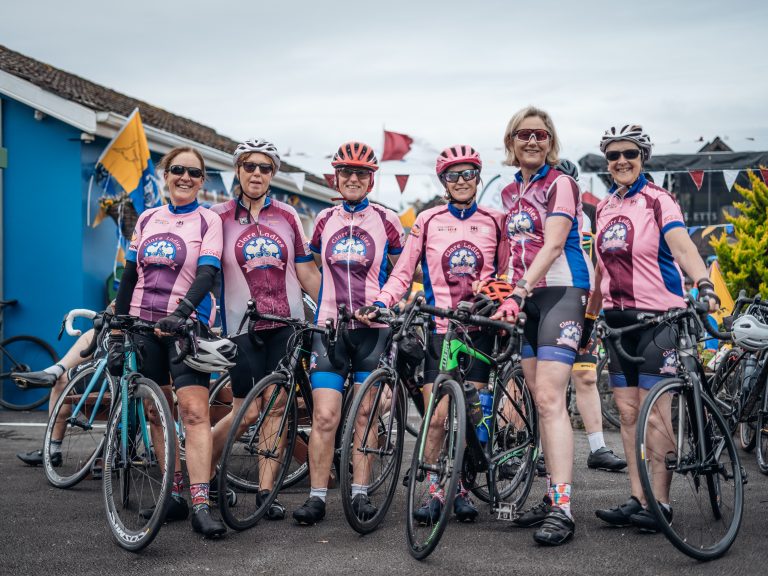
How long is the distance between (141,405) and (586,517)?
8.83 ft

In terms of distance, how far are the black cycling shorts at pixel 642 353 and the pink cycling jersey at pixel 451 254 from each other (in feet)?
2.59

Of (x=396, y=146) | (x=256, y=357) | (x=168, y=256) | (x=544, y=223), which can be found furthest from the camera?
(x=396, y=146)

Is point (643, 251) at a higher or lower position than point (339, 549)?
higher

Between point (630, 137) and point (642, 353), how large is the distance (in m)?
1.23

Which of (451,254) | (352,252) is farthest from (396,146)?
(451,254)

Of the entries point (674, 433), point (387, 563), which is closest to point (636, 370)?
point (674, 433)

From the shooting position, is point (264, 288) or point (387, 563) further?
point (264, 288)

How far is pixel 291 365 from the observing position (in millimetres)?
5477

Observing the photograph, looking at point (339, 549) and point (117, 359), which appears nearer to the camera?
point (339, 549)

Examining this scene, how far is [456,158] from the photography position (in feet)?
18.0

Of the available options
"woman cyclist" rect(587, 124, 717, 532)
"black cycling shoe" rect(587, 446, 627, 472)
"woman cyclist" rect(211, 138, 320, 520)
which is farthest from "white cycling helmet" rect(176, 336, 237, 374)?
"black cycling shoe" rect(587, 446, 627, 472)

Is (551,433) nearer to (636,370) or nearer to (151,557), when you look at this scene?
(636,370)

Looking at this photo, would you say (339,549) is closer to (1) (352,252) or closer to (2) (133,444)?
(2) (133,444)

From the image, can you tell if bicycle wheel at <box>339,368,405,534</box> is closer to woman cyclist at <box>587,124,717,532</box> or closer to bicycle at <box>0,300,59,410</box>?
woman cyclist at <box>587,124,717,532</box>
